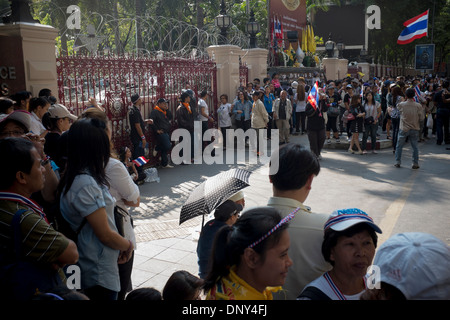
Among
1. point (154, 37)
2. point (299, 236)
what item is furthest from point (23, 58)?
point (154, 37)

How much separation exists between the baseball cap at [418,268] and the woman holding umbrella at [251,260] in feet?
1.58

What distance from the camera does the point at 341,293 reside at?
2.11 meters

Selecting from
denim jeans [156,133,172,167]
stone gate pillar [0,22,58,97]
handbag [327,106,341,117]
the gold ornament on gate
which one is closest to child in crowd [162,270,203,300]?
stone gate pillar [0,22,58,97]

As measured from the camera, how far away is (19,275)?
2088 mm

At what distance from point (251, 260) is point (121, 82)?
801 cm

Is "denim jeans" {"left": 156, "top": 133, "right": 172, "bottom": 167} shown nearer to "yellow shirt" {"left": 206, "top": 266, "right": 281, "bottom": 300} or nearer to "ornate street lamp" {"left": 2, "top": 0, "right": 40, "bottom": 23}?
"ornate street lamp" {"left": 2, "top": 0, "right": 40, "bottom": 23}

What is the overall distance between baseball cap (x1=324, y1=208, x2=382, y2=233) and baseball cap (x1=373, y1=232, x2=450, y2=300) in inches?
15.9

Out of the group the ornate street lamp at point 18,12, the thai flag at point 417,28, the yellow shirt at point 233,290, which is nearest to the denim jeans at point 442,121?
the thai flag at point 417,28

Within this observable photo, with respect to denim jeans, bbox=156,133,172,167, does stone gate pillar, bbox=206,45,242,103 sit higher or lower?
higher

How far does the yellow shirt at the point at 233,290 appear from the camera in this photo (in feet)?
6.52

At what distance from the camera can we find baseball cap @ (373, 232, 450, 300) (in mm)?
1554

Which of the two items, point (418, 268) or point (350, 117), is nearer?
point (418, 268)

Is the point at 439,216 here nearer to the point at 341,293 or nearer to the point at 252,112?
the point at 341,293

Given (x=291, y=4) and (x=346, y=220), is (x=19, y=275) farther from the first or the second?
(x=291, y=4)
